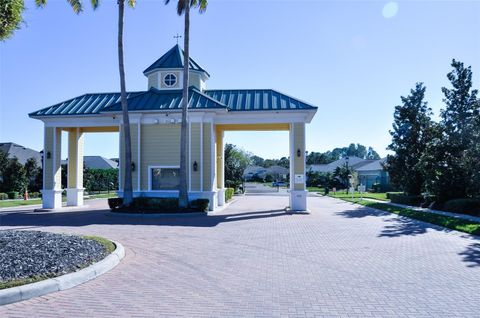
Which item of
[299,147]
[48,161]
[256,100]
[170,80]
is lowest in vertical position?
[48,161]

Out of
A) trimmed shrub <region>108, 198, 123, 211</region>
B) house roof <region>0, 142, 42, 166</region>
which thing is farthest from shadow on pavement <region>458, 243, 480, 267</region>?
house roof <region>0, 142, 42, 166</region>

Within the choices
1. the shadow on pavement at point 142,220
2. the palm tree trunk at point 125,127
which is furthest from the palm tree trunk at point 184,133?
the palm tree trunk at point 125,127

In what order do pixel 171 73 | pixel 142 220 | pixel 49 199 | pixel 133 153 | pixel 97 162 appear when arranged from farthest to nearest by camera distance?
pixel 97 162
pixel 171 73
pixel 49 199
pixel 133 153
pixel 142 220

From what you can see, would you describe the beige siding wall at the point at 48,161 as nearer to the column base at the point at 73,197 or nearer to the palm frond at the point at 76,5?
the column base at the point at 73,197

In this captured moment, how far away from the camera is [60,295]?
5.74 m

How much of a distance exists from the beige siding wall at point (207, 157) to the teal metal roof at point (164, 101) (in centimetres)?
122

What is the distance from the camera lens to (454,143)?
66.6 ft

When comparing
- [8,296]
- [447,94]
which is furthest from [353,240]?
[447,94]

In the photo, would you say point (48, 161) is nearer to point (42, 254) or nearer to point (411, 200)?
point (42, 254)

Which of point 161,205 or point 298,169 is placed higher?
point 298,169

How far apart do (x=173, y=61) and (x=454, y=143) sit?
16748 millimetres

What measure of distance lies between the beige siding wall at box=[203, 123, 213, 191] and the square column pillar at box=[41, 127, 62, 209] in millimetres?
9143

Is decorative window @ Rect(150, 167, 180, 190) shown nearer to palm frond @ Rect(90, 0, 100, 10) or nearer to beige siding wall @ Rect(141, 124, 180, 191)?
beige siding wall @ Rect(141, 124, 180, 191)

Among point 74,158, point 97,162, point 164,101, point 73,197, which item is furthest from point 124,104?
point 97,162
